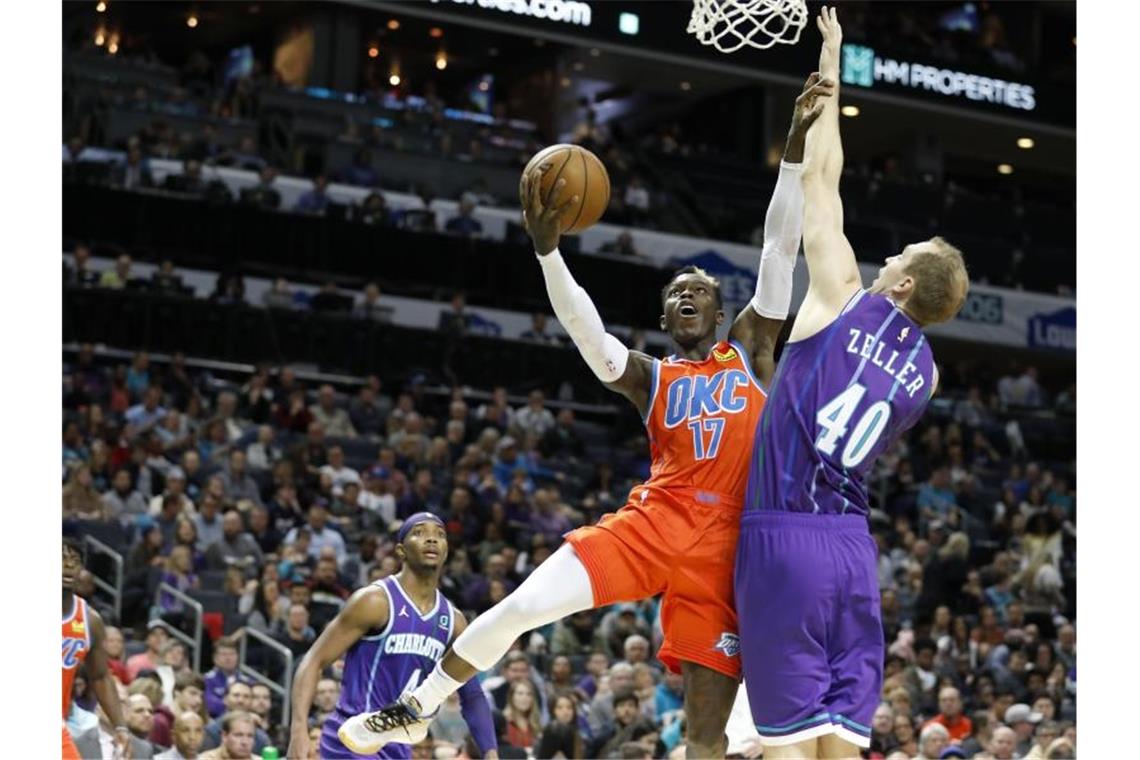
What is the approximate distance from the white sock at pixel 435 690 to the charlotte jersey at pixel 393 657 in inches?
55.9

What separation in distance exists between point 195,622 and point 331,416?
15.4 ft

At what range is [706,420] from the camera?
6.26m

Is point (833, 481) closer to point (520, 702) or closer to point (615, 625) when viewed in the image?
point (520, 702)

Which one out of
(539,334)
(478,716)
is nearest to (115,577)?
(478,716)

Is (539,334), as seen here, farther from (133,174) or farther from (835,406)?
(835,406)

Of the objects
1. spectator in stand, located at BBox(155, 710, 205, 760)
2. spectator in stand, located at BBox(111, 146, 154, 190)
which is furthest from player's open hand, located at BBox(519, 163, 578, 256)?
spectator in stand, located at BBox(111, 146, 154, 190)

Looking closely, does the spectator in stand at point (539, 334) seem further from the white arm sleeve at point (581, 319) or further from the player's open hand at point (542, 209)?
the player's open hand at point (542, 209)

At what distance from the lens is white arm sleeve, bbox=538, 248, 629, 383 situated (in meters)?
6.21

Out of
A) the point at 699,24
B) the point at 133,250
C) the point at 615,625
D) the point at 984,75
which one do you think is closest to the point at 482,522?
the point at 615,625

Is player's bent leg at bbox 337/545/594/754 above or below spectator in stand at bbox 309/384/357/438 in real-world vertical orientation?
below

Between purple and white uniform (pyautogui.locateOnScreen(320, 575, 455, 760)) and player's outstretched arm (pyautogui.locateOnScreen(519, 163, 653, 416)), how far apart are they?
7.16 ft

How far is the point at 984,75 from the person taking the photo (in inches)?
1113

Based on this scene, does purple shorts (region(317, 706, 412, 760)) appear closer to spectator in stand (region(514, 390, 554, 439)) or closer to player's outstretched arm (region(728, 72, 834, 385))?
player's outstretched arm (region(728, 72, 834, 385))
